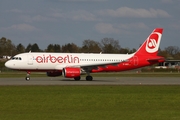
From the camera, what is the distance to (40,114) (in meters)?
18.2

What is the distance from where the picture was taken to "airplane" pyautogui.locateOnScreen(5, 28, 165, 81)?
47812mm

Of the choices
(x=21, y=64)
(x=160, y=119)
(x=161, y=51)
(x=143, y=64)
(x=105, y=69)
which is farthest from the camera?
(x=161, y=51)

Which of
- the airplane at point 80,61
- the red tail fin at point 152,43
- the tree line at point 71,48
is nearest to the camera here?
the airplane at point 80,61

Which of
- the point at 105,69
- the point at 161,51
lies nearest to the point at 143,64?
the point at 105,69

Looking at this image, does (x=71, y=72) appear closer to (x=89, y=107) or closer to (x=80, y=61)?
(x=80, y=61)

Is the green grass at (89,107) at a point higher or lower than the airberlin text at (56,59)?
lower

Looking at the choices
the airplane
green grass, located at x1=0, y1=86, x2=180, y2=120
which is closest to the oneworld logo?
the airplane

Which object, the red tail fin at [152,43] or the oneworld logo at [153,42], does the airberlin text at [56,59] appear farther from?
the oneworld logo at [153,42]

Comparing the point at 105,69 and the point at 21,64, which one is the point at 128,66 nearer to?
the point at 105,69

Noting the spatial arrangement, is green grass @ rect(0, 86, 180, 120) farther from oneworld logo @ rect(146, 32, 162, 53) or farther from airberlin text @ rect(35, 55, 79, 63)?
oneworld logo @ rect(146, 32, 162, 53)

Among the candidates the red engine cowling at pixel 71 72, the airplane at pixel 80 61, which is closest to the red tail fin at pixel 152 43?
the airplane at pixel 80 61

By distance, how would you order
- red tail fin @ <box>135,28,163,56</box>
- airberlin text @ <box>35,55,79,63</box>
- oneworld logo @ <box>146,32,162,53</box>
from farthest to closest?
1. oneworld logo @ <box>146,32,162,53</box>
2. red tail fin @ <box>135,28,163,56</box>
3. airberlin text @ <box>35,55,79,63</box>

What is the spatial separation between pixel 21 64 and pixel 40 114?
98.2 feet

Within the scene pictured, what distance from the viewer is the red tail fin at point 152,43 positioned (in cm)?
5500
